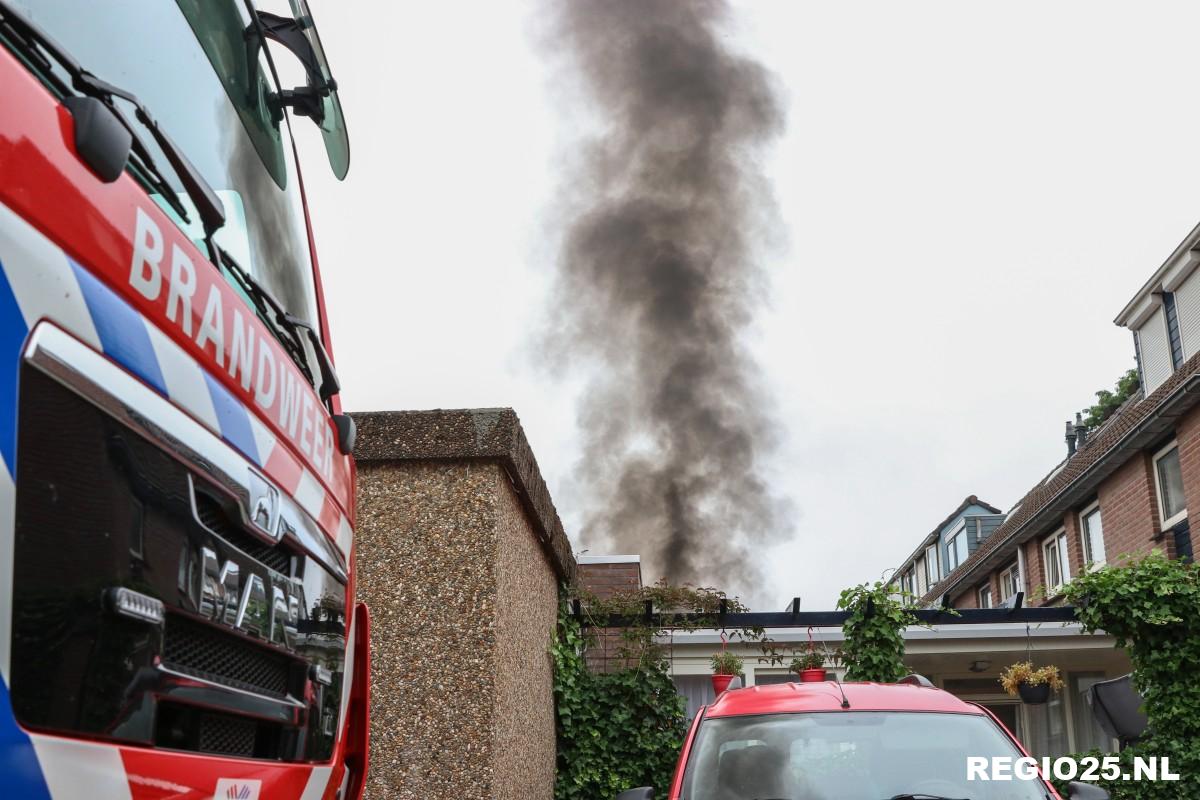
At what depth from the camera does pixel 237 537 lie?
186cm

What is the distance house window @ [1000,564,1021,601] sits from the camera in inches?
984

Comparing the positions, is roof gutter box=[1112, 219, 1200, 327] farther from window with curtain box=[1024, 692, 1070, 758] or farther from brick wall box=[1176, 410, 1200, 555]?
window with curtain box=[1024, 692, 1070, 758]

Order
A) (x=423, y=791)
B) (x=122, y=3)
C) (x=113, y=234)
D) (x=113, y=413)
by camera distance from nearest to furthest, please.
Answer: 1. (x=113, y=413)
2. (x=113, y=234)
3. (x=122, y=3)
4. (x=423, y=791)

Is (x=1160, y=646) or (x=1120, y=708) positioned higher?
(x=1160, y=646)

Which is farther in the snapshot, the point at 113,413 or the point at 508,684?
the point at 508,684

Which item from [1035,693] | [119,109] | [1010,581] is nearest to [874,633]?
[1035,693]

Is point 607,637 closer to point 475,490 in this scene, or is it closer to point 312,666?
point 475,490

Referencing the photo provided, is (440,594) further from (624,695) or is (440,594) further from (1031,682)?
(1031,682)

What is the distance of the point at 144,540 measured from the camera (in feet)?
4.94

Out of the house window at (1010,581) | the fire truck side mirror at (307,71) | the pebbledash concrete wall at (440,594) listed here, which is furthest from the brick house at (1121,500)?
the fire truck side mirror at (307,71)

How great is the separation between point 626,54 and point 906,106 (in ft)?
17.9

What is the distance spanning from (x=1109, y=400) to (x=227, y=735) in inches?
1446

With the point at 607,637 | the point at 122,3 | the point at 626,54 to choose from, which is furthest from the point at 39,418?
the point at 626,54

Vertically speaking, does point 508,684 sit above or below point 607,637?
below
